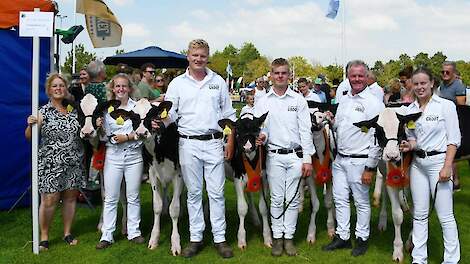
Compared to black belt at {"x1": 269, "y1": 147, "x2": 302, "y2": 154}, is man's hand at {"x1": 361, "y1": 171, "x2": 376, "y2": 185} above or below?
below

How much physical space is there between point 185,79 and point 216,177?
1192mm

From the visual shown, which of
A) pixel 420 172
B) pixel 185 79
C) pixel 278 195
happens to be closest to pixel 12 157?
pixel 185 79

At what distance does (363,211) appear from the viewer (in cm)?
567

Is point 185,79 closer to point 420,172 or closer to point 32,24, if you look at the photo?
point 32,24

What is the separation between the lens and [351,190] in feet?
19.0

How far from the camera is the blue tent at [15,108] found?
312 inches

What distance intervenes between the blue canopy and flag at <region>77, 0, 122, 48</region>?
310 inches

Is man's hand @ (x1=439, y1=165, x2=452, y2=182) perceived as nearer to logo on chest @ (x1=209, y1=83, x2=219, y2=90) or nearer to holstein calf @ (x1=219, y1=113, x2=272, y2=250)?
holstein calf @ (x1=219, y1=113, x2=272, y2=250)

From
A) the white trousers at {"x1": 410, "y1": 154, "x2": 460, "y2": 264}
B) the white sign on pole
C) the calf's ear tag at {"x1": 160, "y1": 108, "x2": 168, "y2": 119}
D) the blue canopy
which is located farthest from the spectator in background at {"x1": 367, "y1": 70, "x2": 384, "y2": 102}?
the blue canopy

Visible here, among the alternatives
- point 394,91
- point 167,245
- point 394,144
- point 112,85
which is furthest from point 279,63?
point 394,91

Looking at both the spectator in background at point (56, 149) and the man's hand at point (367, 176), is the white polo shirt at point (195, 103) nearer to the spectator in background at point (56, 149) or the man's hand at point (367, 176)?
the spectator in background at point (56, 149)

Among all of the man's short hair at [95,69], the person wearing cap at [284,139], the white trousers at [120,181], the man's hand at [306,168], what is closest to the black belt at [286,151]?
the person wearing cap at [284,139]

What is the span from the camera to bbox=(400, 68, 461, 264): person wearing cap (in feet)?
15.6

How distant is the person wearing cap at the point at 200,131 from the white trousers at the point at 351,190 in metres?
1.29
